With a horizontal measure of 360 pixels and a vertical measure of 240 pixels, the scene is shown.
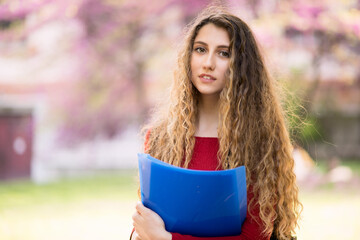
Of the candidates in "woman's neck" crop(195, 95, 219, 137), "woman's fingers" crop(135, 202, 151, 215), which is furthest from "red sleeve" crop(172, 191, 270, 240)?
"woman's neck" crop(195, 95, 219, 137)

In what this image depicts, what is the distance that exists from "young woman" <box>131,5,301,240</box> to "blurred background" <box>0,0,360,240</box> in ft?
17.7

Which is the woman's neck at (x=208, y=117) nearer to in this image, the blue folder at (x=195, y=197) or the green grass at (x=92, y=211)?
the blue folder at (x=195, y=197)

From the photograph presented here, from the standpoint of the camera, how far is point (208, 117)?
57.4 inches

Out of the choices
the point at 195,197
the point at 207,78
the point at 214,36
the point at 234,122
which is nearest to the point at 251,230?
the point at 195,197

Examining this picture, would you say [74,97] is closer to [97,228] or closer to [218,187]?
[97,228]

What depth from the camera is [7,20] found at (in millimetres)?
8781

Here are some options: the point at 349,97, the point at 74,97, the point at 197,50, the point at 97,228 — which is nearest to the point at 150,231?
the point at 197,50

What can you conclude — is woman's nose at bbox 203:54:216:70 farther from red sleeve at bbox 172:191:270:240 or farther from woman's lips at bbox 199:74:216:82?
red sleeve at bbox 172:191:270:240

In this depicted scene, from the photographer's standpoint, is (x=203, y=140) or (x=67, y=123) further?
(x=67, y=123)

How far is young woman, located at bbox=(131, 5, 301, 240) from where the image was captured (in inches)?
52.9

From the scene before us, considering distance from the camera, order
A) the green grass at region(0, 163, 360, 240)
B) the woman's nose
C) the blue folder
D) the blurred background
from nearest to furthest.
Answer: the blue folder < the woman's nose < the green grass at region(0, 163, 360, 240) < the blurred background

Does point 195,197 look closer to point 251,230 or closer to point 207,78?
point 251,230

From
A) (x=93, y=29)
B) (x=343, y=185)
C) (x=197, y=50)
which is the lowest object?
(x=343, y=185)

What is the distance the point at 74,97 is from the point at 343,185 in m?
5.00
